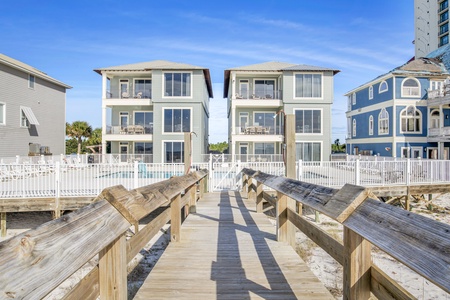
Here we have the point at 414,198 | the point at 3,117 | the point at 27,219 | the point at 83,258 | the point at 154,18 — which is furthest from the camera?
the point at 154,18

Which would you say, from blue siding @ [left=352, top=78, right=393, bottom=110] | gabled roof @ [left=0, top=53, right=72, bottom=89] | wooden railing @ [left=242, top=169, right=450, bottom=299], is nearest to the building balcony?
blue siding @ [left=352, top=78, right=393, bottom=110]

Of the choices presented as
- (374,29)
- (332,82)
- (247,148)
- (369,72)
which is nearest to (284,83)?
(332,82)

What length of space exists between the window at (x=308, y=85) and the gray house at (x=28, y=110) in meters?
20.6

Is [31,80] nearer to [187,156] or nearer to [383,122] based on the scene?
[187,156]

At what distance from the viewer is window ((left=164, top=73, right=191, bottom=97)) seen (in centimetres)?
2398

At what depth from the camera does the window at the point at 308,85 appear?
23.9m

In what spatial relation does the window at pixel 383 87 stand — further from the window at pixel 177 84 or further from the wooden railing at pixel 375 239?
the wooden railing at pixel 375 239

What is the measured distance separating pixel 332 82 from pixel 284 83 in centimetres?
403

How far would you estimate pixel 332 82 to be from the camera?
24.0 metres

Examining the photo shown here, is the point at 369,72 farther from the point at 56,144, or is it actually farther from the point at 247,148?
the point at 56,144

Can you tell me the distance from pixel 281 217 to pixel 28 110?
23.7 metres

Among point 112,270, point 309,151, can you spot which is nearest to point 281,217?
Answer: point 112,270

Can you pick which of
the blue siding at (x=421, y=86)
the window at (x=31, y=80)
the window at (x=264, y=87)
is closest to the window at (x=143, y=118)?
the window at (x=31, y=80)

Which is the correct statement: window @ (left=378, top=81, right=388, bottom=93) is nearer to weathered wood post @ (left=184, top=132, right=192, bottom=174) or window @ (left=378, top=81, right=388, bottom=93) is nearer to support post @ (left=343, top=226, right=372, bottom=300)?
weathered wood post @ (left=184, top=132, right=192, bottom=174)
